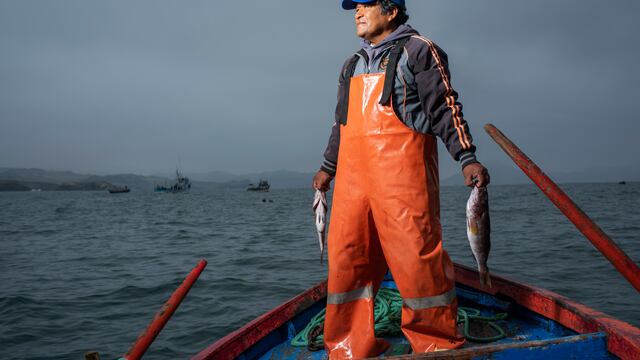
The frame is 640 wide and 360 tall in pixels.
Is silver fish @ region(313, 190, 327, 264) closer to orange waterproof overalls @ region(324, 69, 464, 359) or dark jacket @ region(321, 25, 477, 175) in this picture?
orange waterproof overalls @ region(324, 69, 464, 359)

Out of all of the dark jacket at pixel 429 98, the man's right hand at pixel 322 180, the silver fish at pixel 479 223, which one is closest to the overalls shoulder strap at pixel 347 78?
the dark jacket at pixel 429 98

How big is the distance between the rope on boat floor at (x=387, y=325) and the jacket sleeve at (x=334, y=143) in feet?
4.60

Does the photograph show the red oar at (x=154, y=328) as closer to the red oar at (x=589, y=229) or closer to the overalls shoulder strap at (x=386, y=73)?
the overalls shoulder strap at (x=386, y=73)

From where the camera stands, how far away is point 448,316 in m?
2.94

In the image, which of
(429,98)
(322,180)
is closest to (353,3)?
(429,98)

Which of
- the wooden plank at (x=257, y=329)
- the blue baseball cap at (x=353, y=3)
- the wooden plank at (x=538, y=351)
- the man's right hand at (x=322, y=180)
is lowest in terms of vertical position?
the wooden plank at (x=257, y=329)

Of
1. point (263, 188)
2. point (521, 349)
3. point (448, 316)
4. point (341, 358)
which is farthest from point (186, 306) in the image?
point (263, 188)

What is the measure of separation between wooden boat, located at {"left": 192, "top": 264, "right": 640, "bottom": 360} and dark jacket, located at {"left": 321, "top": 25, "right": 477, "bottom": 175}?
1130 millimetres

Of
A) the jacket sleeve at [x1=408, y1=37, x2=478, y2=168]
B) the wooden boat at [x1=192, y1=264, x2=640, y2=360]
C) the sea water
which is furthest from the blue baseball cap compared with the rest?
the sea water

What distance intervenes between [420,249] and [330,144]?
1211 mm

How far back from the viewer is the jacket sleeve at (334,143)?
11.1 ft

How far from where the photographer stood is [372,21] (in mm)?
3262

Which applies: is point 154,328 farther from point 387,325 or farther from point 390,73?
point 390,73

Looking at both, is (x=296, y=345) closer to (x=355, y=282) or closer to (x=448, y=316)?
(x=355, y=282)
